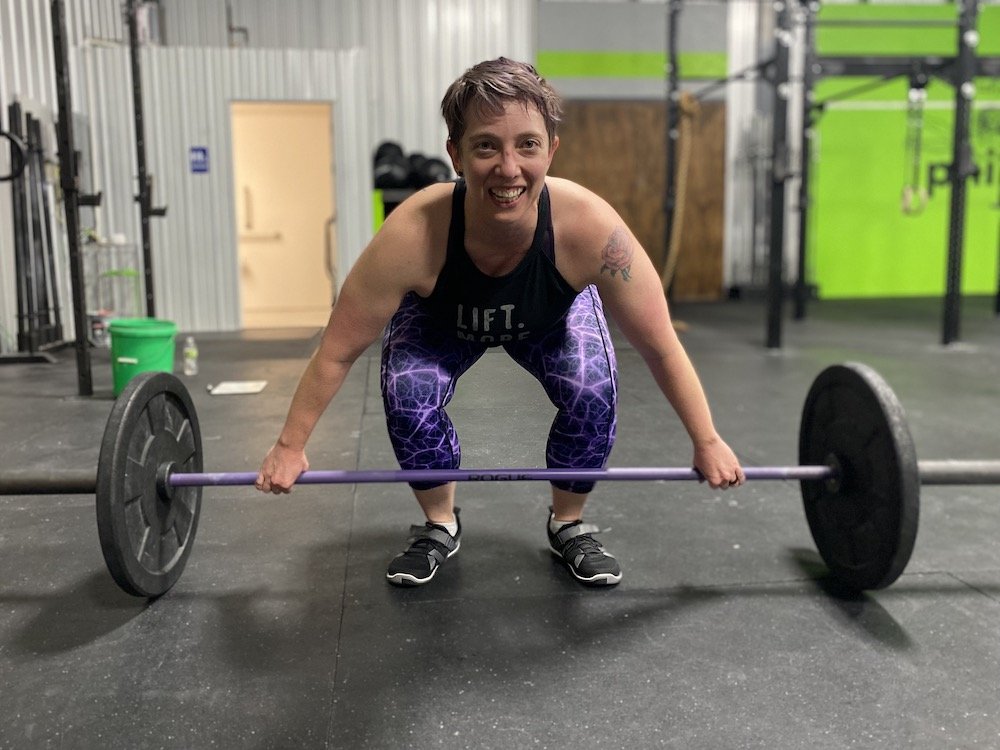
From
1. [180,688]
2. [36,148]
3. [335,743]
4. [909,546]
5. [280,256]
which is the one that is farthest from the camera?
[280,256]

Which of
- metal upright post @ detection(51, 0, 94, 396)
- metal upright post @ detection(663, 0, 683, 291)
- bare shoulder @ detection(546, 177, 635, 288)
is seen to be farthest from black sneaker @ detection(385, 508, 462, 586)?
metal upright post @ detection(663, 0, 683, 291)

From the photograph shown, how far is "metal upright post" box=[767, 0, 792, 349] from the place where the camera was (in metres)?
4.80

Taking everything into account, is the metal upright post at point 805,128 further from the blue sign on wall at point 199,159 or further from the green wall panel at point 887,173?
the blue sign on wall at point 199,159

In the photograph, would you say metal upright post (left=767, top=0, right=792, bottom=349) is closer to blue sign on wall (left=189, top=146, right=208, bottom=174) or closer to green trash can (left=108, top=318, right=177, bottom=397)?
green trash can (left=108, top=318, right=177, bottom=397)

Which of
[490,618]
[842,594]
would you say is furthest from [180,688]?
[842,594]

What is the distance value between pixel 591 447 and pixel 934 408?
8.24ft

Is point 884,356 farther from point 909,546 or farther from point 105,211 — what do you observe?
point 105,211

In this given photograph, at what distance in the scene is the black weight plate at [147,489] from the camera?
145cm

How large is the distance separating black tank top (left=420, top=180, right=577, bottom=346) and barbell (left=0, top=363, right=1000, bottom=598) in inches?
10.5

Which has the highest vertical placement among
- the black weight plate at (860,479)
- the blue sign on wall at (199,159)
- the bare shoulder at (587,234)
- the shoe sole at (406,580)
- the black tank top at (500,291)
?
the blue sign on wall at (199,159)

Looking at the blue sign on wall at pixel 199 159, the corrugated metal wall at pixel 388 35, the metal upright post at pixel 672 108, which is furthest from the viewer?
the corrugated metal wall at pixel 388 35

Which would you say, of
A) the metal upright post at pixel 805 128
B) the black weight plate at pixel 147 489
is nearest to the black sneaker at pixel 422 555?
the black weight plate at pixel 147 489

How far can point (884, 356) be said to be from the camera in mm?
4938

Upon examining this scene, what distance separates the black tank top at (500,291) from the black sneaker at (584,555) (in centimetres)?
51
